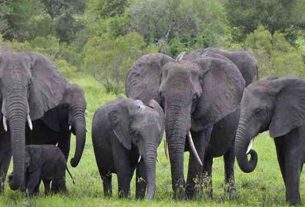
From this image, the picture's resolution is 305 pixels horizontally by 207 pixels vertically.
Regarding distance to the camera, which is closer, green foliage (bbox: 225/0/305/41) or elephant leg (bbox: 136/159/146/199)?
elephant leg (bbox: 136/159/146/199)

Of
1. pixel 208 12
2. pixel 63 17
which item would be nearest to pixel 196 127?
pixel 208 12

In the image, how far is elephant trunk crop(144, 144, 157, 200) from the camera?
9.29 meters

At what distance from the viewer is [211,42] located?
37.1 metres

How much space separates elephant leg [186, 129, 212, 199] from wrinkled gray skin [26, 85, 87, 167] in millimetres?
1713

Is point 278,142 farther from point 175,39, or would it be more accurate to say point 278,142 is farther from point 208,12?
point 208,12

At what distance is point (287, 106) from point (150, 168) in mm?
Result: 2409

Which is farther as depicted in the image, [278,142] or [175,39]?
[175,39]

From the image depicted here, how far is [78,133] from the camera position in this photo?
10.9 meters

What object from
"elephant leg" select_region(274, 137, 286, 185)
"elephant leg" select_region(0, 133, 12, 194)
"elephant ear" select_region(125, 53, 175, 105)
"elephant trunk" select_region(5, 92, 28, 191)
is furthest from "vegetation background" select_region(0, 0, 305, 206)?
"elephant ear" select_region(125, 53, 175, 105)

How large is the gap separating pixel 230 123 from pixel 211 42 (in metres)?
25.4

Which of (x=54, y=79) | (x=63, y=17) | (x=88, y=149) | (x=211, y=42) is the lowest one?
(x=88, y=149)

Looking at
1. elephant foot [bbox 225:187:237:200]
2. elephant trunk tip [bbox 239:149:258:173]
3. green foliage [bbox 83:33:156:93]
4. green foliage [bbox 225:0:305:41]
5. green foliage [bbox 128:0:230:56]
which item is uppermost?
green foliage [bbox 225:0:305:41]

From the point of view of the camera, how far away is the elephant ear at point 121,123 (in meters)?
9.88

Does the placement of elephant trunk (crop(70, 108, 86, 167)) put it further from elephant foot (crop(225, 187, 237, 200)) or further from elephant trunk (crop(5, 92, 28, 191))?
elephant foot (crop(225, 187, 237, 200))
